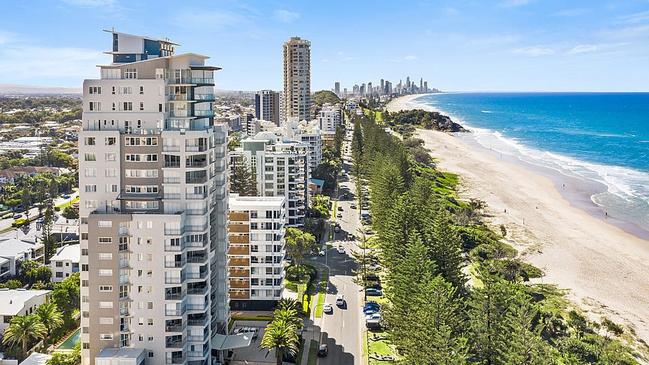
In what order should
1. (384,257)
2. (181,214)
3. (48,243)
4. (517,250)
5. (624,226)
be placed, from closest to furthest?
(181,214) → (384,257) → (48,243) → (517,250) → (624,226)

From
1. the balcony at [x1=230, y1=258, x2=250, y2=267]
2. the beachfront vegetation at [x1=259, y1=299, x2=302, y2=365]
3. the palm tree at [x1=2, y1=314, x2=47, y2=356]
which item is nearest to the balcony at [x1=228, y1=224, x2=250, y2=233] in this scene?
the balcony at [x1=230, y1=258, x2=250, y2=267]

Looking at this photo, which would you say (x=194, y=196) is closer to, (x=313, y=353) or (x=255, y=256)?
(x=313, y=353)

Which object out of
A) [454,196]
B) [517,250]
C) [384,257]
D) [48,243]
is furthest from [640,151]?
[48,243]

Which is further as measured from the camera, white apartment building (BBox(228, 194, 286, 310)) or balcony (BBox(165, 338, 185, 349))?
white apartment building (BBox(228, 194, 286, 310))

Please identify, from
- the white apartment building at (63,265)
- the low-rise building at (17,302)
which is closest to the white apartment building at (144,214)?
the low-rise building at (17,302)

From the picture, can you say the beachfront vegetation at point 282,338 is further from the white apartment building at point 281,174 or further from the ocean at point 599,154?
the ocean at point 599,154

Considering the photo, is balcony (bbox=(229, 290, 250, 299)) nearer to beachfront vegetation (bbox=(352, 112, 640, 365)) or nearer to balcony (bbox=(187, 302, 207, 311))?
beachfront vegetation (bbox=(352, 112, 640, 365))

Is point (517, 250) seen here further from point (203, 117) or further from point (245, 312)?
point (203, 117)
